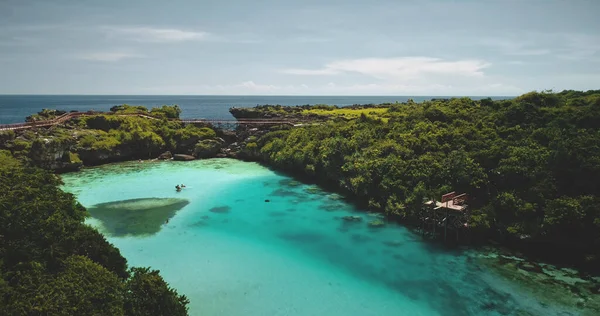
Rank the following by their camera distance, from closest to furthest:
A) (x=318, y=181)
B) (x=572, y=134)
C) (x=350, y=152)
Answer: (x=572, y=134)
(x=350, y=152)
(x=318, y=181)

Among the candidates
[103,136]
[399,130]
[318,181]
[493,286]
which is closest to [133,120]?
[103,136]

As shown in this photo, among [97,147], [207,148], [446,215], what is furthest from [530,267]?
[97,147]

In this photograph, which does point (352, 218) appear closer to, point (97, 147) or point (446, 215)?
point (446, 215)

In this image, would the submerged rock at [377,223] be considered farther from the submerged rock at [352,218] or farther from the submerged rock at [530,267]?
the submerged rock at [530,267]

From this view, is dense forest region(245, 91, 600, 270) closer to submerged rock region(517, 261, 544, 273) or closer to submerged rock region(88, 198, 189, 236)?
submerged rock region(517, 261, 544, 273)

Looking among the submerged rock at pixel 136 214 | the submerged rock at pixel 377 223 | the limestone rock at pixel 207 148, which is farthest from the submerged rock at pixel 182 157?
the submerged rock at pixel 377 223

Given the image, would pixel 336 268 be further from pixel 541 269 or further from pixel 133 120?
pixel 133 120
